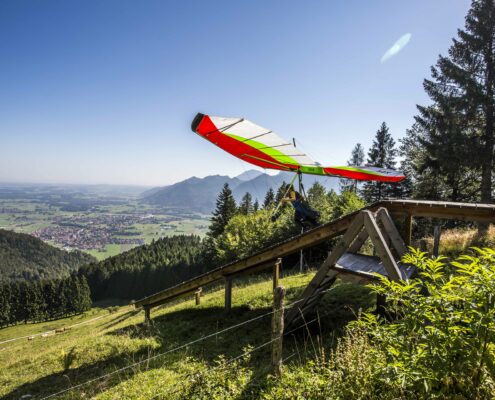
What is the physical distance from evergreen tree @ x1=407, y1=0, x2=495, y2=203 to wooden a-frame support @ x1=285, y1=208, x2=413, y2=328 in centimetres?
1458

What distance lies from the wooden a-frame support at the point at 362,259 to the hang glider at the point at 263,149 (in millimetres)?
3650

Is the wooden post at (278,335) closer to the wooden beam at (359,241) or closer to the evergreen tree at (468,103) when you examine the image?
the wooden beam at (359,241)

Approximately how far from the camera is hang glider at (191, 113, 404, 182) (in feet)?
28.2

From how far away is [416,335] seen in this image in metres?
3.00

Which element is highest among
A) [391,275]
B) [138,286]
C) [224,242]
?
[391,275]

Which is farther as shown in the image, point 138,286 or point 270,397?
point 138,286

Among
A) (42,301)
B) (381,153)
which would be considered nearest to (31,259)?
(42,301)

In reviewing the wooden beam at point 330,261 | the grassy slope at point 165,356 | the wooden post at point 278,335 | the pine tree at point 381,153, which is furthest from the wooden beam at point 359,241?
the pine tree at point 381,153

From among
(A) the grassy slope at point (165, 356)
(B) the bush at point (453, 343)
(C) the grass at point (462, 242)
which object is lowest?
(A) the grassy slope at point (165, 356)

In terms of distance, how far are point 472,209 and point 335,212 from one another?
1060 inches

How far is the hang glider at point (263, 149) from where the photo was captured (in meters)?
8.59

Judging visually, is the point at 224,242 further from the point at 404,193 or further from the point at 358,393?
the point at 358,393

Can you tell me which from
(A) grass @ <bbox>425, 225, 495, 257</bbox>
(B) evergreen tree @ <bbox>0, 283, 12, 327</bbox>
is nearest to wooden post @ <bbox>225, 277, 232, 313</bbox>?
(A) grass @ <bbox>425, 225, 495, 257</bbox>

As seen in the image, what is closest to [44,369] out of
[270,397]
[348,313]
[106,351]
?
[106,351]
